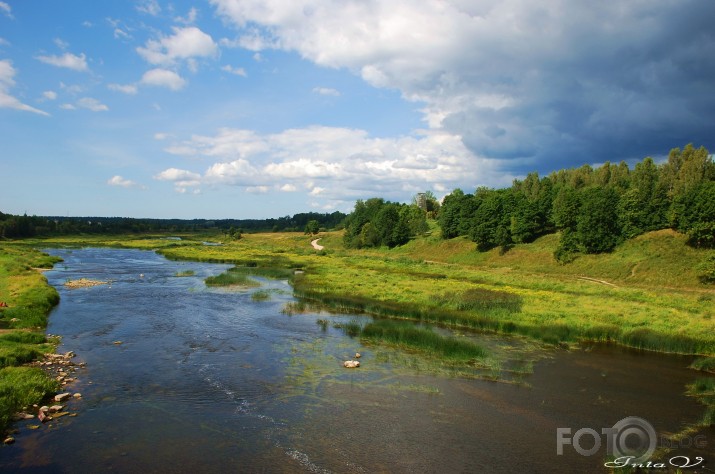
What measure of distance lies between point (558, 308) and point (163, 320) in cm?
3317

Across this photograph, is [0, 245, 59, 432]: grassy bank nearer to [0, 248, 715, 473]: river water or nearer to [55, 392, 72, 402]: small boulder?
[55, 392, 72, 402]: small boulder

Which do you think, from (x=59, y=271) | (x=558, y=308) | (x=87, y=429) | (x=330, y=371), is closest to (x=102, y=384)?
(x=87, y=429)

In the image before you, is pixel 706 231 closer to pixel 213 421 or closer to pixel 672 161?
pixel 672 161

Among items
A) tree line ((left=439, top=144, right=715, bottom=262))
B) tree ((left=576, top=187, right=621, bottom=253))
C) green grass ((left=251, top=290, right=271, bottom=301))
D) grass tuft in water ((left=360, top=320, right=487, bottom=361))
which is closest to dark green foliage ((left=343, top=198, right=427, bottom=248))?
tree line ((left=439, top=144, right=715, bottom=262))

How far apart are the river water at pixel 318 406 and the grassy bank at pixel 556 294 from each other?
3.18 meters

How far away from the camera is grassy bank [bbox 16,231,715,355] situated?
110 ft

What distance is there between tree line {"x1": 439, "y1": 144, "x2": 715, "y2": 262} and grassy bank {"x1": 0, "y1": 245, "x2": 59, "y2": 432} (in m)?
69.8

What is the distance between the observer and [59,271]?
70.4 meters

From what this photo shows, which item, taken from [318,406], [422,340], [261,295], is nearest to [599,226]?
[261,295]

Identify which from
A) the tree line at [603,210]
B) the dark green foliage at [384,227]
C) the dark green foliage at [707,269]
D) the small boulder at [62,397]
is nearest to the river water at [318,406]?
the small boulder at [62,397]

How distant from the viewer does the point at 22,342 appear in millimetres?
27156

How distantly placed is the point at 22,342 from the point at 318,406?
18.9 meters

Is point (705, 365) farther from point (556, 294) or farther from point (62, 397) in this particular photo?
point (62, 397)

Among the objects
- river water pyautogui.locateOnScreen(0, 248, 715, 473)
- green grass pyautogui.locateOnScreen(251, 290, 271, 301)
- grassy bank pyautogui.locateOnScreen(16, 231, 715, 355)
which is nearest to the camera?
river water pyautogui.locateOnScreen(0, 248, 715, 473)
